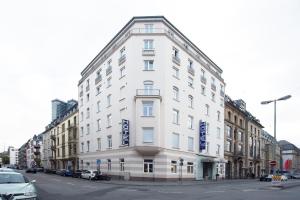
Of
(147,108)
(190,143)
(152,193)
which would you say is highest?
(147,108)

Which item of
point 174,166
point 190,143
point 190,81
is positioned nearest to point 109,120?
point 174,166

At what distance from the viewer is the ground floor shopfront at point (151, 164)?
1303 inches

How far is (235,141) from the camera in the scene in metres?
59.4

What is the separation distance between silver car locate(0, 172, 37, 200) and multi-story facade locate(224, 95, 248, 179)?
151ft

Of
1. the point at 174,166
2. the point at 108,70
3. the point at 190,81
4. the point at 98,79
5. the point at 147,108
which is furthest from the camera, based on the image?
the point at 98,79

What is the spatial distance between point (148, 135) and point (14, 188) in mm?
23656

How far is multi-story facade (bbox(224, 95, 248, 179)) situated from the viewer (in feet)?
182

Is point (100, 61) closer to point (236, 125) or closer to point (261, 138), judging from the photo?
point (236, 125)

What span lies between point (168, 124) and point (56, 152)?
159 feet

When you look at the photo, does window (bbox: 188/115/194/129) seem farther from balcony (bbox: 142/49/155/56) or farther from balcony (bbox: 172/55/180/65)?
balcony (bbox: 142/49/155/56)

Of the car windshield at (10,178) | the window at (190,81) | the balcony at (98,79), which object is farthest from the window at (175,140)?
the car windshield at (10,178)

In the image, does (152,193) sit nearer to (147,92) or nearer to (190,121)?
(147,92)

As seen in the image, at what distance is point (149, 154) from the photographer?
109 ft

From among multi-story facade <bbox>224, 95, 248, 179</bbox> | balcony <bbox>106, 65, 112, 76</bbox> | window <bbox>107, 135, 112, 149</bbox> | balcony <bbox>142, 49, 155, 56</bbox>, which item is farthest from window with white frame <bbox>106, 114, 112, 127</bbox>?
multi-story facade <bbox>224, 95, 248, 179</bbox>
